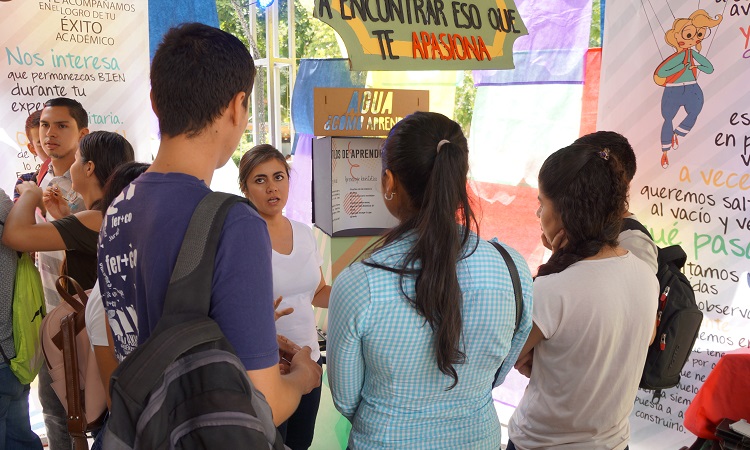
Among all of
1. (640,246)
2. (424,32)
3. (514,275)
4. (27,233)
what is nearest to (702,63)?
(640,246)

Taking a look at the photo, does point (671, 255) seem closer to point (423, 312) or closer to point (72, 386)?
point (423, 312)

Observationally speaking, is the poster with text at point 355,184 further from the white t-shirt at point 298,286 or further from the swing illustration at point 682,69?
the swing illustration at point 682,69

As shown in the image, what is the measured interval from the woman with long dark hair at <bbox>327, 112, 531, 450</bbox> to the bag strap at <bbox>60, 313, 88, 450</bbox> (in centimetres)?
99

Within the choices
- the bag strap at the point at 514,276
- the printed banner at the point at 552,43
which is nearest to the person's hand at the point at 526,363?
the bag strap at the point at 514,276

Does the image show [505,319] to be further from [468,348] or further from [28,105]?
[28,105]

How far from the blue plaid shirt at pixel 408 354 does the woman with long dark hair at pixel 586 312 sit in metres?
0.26

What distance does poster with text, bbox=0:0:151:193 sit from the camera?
131 inches

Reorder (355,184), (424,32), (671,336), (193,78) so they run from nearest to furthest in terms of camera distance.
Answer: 1. (193,78)
2. (671,336)
3. (424,32)
4. (355,184)

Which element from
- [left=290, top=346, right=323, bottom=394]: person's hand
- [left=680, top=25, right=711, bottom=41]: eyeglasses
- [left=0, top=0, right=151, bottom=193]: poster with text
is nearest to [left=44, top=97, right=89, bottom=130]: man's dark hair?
[left=0, top=0, right=151, bottom=193]: poster with text

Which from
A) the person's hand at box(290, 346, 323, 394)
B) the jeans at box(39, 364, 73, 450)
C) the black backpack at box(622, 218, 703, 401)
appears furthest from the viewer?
the jeans at box(39, 364, 73, 450)

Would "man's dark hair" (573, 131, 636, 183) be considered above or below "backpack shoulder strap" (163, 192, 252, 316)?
above

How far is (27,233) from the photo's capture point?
85.5 inches

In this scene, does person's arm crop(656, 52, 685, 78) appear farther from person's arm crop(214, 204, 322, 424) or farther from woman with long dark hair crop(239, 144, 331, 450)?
person's arm crop(214, 204, 322, 424)

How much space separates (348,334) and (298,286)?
1.18 m
